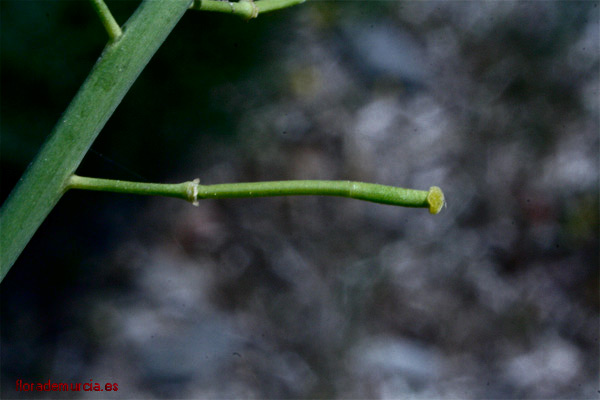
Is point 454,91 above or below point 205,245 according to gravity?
above

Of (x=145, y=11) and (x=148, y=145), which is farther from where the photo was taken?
(x=148, y=145)

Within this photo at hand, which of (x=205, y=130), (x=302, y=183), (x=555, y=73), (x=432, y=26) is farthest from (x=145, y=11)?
(x=555, y=73)

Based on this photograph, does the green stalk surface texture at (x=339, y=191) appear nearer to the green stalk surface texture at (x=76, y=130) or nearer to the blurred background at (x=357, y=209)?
the green stalk surface texture at (x=76, y=130)

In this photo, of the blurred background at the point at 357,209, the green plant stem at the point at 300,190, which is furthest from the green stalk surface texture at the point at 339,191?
the blurred background at the point at 357,209

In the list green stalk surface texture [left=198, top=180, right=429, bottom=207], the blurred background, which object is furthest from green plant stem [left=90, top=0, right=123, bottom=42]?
the blurred background

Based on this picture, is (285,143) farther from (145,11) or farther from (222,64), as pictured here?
(145,11)

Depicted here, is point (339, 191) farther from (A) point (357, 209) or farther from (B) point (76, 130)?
(A) point (357, 209)

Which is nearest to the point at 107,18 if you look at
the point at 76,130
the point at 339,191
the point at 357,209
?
the point at 76,130
